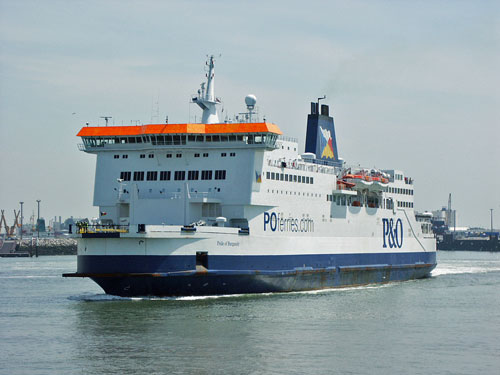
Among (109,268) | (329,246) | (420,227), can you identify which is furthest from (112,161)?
(420,227)

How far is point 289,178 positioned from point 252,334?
46.1 feet

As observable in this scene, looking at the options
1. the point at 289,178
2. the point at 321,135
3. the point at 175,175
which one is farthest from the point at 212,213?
the point at 321,135

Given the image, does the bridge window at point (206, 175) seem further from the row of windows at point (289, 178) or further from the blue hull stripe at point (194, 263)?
the blue hull stripe at point (194, 263)

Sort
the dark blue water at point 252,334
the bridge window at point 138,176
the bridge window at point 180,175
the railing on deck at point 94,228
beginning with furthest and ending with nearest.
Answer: the bridge window at point 138,176 < the bridge window at point 180,175 < the railing on deck at point 94,228 < the dark blue water at point 252,334

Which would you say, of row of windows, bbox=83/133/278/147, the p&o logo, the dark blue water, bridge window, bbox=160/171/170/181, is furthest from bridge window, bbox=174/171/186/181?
the p&o logo

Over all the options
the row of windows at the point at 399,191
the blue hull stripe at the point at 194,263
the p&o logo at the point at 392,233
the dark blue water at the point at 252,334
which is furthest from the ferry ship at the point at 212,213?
the row of windows at the point at 399,191

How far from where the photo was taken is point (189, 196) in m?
35.8

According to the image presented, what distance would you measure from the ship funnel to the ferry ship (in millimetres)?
1815

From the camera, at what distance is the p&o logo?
47828 millimetres

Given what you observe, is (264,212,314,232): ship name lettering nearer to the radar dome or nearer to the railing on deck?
the radar dome

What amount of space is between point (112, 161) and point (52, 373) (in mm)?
18050

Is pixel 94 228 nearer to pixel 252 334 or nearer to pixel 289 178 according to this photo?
pixel 289 178

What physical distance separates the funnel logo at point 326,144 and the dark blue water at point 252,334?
9921mm

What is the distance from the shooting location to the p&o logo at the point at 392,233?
1883 inches
